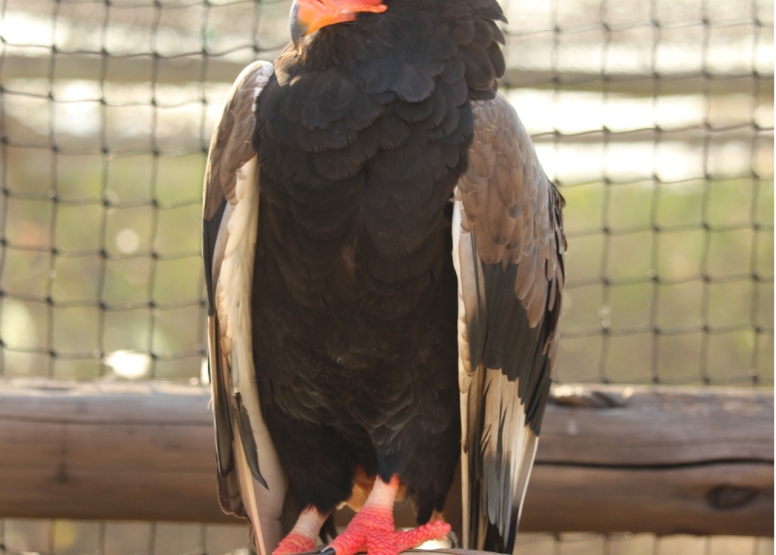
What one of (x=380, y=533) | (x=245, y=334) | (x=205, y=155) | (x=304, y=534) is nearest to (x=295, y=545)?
(x=304, y=534)

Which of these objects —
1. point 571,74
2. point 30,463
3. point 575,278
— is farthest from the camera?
point 575,278

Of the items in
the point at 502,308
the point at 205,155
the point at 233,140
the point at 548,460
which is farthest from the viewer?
the point at 205,155

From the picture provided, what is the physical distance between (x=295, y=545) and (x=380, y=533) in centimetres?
27

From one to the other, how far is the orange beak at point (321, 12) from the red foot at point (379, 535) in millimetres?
1246

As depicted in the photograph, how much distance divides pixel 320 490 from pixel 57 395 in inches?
43.5

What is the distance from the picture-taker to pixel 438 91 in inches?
79.7

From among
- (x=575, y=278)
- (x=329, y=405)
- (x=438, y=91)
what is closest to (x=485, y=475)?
(x=329, y=405)

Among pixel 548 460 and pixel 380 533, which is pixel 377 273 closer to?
pixel 380 533

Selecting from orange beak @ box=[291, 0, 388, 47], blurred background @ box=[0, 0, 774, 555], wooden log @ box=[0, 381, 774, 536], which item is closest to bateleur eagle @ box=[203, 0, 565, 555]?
orange beak @ box=[291, 0, 388, 47]

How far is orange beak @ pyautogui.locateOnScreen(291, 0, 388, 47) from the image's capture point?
1.99 metres

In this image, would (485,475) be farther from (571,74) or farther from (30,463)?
(571,74)

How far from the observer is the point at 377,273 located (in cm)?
207

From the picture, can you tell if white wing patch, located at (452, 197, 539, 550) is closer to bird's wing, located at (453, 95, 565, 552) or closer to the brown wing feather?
bird's wing, located at (453, 95, 565, 552)

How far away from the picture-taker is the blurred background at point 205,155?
404 cm
